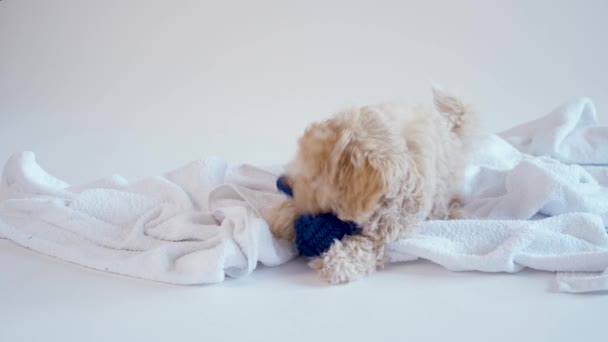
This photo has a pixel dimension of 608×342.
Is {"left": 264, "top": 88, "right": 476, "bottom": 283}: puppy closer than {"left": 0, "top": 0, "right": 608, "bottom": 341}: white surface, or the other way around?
{"left": 264, "top": 88, "right": 476, "bottom": 283}: puppy

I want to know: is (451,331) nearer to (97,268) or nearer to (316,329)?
(316,329)

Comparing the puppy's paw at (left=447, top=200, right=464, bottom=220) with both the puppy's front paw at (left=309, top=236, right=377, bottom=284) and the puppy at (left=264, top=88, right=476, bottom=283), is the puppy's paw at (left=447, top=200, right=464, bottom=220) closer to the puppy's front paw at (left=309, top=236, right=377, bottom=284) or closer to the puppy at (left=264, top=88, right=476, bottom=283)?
the puppy at (left=264, top=88, right=476, bottom=283)

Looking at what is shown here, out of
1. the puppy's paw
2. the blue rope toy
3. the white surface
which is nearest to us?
the blue rope toy

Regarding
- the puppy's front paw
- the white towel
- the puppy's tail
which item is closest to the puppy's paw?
the white towel

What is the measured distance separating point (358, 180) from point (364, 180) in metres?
0.02

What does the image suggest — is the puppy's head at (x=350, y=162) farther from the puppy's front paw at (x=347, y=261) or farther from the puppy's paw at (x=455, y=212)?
the puppy's paw at (x=455, y=212)

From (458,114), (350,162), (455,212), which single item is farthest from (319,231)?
(458,114)

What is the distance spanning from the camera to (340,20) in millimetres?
3969

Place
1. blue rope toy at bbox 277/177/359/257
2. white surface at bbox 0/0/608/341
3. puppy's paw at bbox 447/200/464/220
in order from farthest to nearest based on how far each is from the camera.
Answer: white surface at bbox 0/0/608/341 < puppy's paw at bbox 447/200/464/220 < blue rope toy at bbox 277/177/359/257

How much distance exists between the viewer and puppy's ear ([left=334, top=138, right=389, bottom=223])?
63.7 inches

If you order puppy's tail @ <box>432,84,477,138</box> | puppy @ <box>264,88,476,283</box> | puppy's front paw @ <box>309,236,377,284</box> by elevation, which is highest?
puppy's tail @ <box>432,84,477,138</box>

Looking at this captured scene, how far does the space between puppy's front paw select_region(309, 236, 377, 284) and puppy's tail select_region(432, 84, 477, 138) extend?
569 millimetres

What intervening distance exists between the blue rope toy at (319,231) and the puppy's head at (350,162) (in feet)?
Answer: 0.11

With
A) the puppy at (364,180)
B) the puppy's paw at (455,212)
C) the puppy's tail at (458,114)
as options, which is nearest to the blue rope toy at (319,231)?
the puppy at (364,180)
